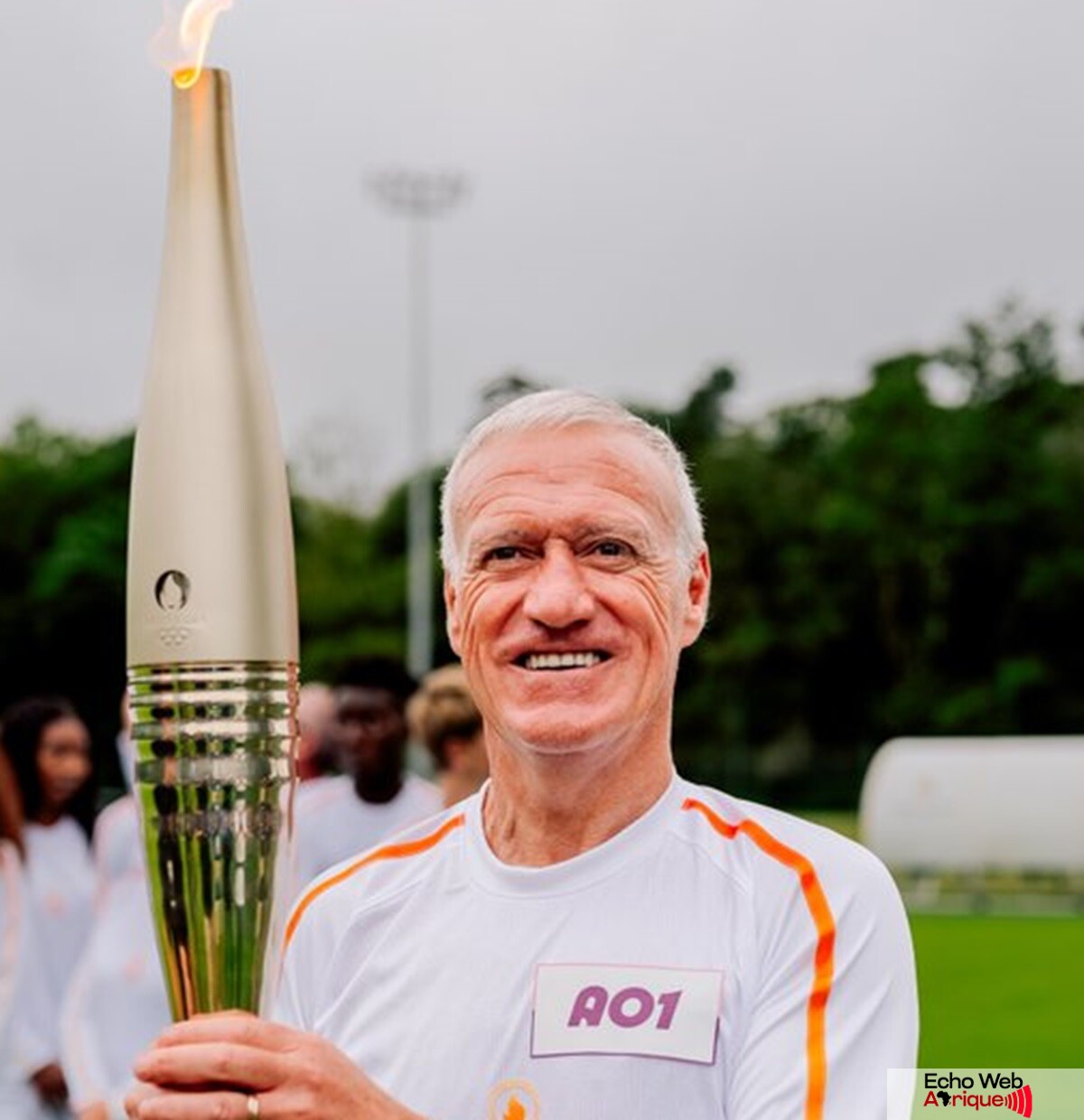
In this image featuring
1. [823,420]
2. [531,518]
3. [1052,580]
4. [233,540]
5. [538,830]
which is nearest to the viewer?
[233,540]

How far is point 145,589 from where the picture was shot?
1.67 metres

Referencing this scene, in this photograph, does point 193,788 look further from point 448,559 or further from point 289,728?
point 448,559

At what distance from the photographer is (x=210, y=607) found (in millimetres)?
1652

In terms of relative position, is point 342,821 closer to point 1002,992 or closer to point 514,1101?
point 514,1101

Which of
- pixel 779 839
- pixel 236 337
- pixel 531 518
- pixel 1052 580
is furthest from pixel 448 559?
pixel 1052 580

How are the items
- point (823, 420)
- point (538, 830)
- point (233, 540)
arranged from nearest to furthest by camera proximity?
point (233, 540), point (538, 830), point (823, 420)

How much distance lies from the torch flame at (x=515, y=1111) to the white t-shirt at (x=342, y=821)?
15.2ft

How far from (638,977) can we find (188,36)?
0.95 metres

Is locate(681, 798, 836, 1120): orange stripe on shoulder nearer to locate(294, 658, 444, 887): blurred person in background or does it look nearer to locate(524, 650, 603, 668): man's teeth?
locate(524, 650, 603, 668): man's teeth

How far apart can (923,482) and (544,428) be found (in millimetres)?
48804

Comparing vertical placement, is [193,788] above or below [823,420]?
below

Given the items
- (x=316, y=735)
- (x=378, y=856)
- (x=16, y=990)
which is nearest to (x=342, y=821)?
(x=16, y=990)

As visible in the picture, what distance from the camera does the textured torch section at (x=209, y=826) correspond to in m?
1.68

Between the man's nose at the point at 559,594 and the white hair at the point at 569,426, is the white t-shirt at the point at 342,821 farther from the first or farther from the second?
the man's nose at the point at 559,594
